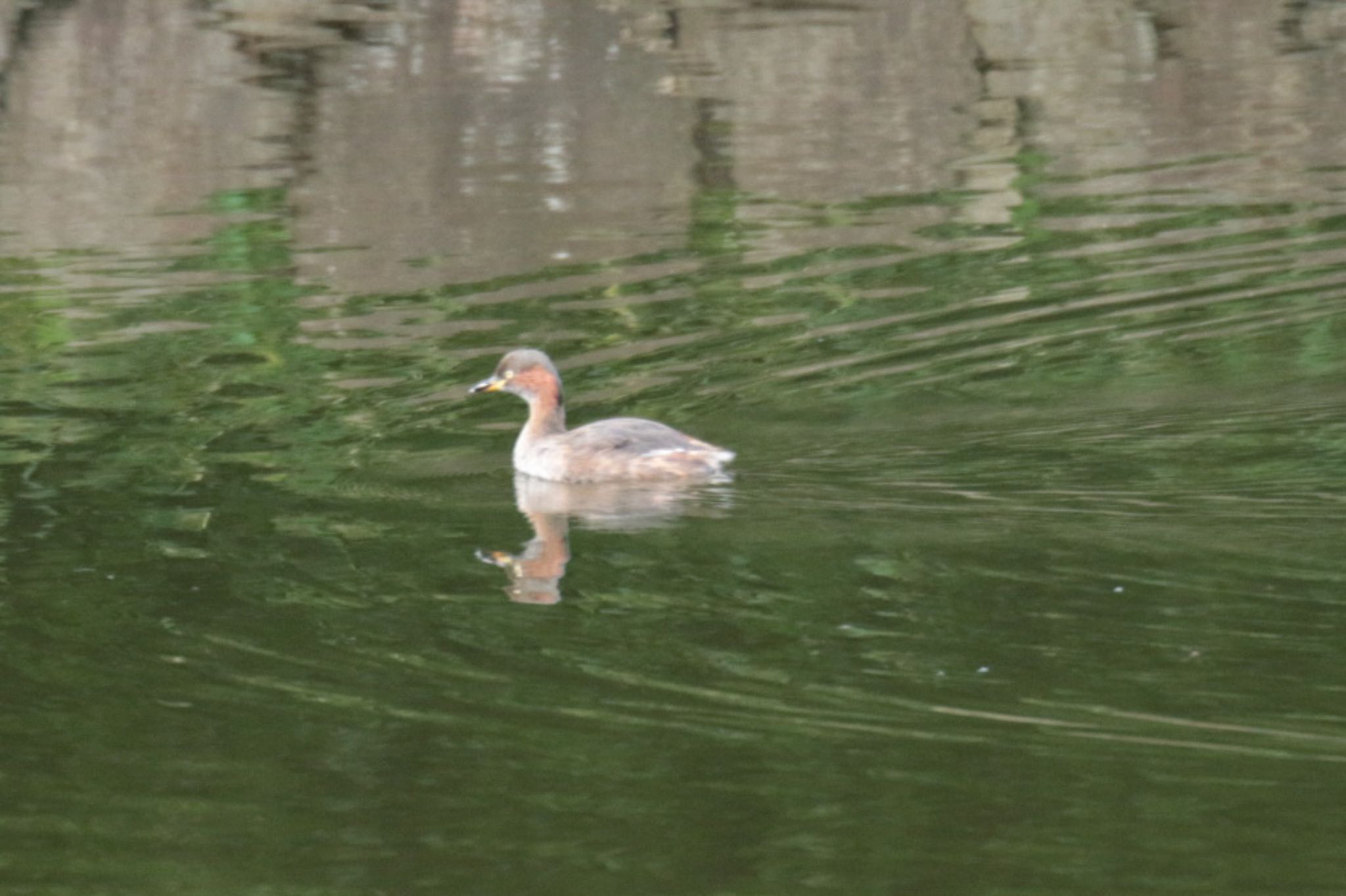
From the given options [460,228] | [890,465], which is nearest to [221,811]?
[890,465]

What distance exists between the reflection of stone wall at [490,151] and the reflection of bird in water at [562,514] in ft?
11.5

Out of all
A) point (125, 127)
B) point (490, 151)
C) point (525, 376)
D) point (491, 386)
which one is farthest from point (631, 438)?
point (125, 127)

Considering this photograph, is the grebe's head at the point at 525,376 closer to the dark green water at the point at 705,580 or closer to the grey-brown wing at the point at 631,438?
the dark green water at the point at 705,580

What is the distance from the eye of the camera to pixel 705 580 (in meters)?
6.79

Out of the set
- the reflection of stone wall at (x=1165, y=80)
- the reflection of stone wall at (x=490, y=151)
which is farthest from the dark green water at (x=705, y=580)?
the reflection of stone wall at (x=1165, y=80)

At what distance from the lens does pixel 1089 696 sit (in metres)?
5.74

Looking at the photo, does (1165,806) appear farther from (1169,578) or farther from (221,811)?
(221,811)

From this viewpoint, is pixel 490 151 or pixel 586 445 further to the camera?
pixel 490 151

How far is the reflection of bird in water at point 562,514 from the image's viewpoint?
22.8 feet

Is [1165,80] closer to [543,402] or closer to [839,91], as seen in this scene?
[839,91]

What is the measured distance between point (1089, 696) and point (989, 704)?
244 mm

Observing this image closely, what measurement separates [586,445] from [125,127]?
7.75 meters

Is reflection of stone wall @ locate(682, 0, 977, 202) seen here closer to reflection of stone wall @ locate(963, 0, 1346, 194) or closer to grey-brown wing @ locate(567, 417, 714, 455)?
reflection of stone wall @ locate(963, 0, 1346, 194)

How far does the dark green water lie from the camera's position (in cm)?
511
